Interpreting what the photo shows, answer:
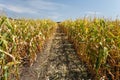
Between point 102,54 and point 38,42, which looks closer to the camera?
point 102,54

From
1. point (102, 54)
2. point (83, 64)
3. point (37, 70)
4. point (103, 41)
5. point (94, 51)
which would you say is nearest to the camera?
point (102, 54)

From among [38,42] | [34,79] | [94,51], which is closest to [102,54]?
[94,51]

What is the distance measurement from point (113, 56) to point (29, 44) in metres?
2.93

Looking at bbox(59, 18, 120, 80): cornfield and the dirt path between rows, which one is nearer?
bbox(59, 18, 120, 80): cornfield

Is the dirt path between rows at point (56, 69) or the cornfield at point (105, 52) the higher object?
the cornfield at point (105, 52)

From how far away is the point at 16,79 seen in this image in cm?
507

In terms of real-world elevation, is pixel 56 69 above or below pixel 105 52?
below

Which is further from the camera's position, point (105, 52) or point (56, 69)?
point (56, 69)

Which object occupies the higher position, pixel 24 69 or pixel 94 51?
pixel 94 51

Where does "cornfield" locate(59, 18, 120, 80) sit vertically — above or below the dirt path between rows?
above

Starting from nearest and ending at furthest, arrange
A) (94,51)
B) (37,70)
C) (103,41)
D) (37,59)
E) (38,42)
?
1. (103,41)
2. (94,51)
3. (37,70)
4. (37,59)
5. (38,42)

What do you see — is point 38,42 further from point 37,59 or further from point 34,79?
point 34,79

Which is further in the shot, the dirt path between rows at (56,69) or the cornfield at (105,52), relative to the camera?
the dirt path between rows at (56,69)

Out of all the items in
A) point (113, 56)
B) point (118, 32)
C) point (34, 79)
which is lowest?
point (34, 79)
